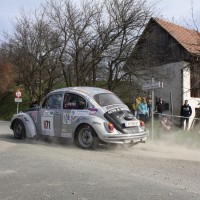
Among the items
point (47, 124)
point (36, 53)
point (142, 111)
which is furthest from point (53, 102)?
point (36, 53)

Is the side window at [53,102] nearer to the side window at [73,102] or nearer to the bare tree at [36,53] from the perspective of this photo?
the side window at [73,102]

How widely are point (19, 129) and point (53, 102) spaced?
183 centimetres

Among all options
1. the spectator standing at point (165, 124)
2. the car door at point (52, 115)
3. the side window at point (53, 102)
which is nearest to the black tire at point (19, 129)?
the car door at point (52, 115)

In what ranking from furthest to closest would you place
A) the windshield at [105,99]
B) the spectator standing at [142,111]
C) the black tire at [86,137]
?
the spectator standing at [142,111] → the windshield at [105,99] → the black tire at [86,137]

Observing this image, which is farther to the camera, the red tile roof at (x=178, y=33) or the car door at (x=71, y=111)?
the red tile roof at (x=178, y=33)

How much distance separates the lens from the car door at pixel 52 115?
40.0 feet

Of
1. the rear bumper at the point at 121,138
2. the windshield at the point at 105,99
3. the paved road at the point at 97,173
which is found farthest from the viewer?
the windshield at the point at 105,99

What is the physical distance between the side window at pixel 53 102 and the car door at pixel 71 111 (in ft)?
0.81

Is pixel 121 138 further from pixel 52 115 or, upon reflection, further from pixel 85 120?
pixel 52 115

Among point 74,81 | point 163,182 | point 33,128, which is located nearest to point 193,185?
point 163,182

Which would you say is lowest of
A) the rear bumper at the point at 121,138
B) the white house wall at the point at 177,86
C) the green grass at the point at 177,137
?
the green grass at the point at 177,137

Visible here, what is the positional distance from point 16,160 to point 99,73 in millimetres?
17559

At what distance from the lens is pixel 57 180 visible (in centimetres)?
732

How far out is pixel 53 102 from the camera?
12523 millimetres
